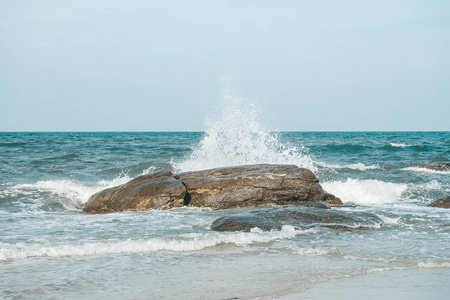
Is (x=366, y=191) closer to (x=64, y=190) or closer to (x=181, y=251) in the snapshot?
(x=64, y=190)

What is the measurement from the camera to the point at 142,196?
39.4 feet

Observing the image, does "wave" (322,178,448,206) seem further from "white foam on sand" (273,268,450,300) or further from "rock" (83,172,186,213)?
"white foam on sand" (273,268,450,300)

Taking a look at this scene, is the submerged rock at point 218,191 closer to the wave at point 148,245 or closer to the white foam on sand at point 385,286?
the wave at point 148,245

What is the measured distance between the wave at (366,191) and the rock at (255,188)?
313cm

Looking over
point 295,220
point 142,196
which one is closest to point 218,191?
point 142,196

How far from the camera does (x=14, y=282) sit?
618 centimetres

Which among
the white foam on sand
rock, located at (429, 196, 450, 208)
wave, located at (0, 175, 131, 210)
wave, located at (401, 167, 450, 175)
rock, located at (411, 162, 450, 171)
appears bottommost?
wave, located at (0, 175, 131, 210)

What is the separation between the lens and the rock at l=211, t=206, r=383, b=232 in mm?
9219

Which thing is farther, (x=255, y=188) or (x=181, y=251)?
(x=255, y=188)

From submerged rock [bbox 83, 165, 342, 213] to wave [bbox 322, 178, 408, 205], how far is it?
3.22 meters

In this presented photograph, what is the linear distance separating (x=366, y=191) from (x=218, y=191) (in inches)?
231

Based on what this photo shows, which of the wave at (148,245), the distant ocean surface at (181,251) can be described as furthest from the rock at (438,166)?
the wave at (148,245)

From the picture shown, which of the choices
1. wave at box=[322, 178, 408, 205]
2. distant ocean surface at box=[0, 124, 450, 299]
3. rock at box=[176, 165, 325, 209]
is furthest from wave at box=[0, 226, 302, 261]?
wave at box=[322, 178, 408, 205]

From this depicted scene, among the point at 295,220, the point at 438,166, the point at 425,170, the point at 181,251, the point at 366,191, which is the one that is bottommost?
the point at 181,251
